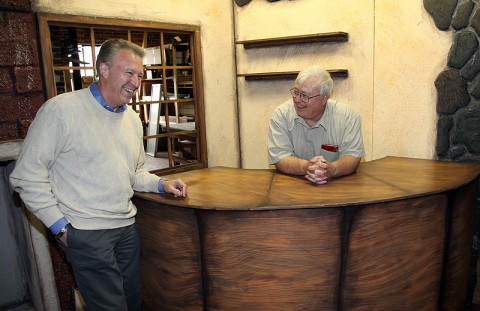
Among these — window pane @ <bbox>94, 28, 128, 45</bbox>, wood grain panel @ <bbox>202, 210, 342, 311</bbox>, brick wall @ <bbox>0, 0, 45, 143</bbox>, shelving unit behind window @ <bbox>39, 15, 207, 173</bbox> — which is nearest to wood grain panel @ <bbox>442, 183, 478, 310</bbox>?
wood grain panel @ <bbox>202, 210, 342, 311</bbox>

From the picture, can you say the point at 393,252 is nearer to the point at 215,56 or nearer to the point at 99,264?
the point at 99,264

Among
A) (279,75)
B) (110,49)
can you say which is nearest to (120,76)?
(110,49)

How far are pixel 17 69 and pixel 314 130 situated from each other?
1840mm

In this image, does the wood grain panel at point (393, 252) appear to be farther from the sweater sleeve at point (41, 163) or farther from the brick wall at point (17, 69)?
the brick wall at point (17, 69)

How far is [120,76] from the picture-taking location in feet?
5.77

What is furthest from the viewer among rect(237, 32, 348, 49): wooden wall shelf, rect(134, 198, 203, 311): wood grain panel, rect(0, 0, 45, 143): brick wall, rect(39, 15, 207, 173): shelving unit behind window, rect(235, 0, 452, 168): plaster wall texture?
rect(237, 32, 348, 49): wooden wall shelf

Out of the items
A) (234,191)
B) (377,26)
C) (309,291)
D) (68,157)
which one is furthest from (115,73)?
(377,26)

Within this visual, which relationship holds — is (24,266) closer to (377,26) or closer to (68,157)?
(68,157)

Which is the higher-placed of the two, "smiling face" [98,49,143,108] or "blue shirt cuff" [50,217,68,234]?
"smiling face" [98,49,143,108]

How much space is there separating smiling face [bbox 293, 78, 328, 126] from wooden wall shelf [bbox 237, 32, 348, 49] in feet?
2.85

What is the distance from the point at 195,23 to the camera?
11.0 feet

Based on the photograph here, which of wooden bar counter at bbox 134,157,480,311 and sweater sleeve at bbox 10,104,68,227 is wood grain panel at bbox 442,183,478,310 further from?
sweater sleeve at bbox 10,104,68,227

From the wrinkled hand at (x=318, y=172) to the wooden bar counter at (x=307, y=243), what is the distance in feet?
0.15

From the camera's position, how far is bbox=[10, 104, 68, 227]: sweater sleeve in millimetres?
1604
